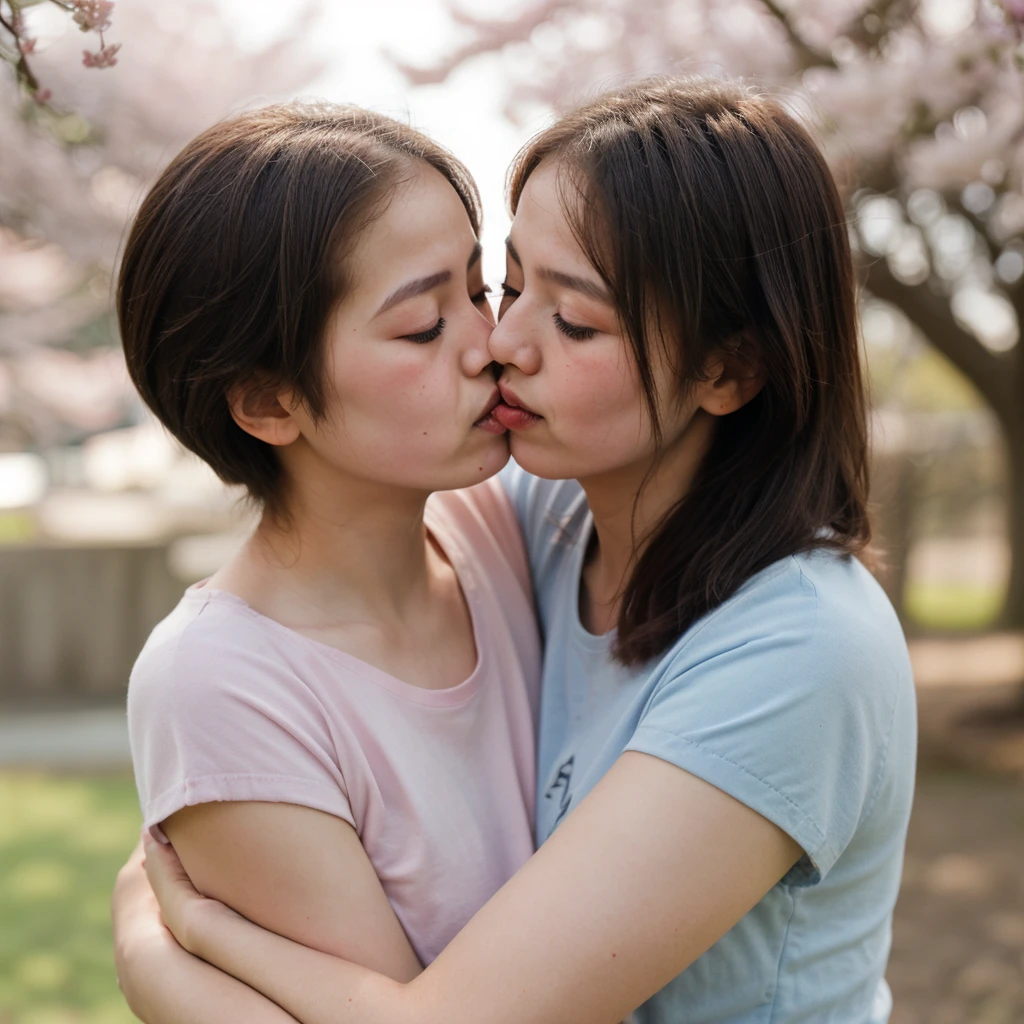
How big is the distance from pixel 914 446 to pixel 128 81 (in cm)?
733

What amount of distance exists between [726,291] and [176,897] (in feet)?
3.90

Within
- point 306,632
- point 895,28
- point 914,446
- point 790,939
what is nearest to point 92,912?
point 306,632

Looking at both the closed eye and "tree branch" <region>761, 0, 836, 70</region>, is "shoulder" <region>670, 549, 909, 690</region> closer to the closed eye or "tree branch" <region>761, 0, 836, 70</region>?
the closed eye

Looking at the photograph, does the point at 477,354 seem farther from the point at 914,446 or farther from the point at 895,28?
the point at 914,446

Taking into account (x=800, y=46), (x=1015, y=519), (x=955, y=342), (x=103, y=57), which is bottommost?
(x=1015, y=519)

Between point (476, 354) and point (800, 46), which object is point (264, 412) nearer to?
point (476, 354)

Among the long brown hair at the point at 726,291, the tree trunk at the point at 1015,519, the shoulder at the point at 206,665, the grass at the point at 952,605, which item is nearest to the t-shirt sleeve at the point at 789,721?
the long brown hair at the point at 726,291

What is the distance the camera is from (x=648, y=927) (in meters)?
1.49

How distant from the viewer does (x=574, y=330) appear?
5.95 feet

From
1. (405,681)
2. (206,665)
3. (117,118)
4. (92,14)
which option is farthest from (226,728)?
(117,118)

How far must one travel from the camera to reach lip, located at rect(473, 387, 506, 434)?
191cm

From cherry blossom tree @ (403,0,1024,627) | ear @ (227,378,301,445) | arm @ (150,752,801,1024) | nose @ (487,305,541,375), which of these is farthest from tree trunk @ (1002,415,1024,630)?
arm @ (150,752,801,1024)

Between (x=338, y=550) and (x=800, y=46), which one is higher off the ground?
(x=800, y=46)

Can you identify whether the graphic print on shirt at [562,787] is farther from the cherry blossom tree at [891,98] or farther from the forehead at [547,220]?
the cherry blossom tree at [891,98]
